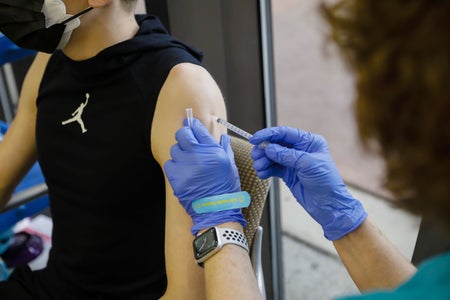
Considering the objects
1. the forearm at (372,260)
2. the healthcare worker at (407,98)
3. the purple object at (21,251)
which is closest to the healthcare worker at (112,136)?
the forearm at (372,260)

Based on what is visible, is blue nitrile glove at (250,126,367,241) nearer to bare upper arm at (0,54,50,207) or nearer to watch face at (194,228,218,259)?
watch face at (194,228,218,259)

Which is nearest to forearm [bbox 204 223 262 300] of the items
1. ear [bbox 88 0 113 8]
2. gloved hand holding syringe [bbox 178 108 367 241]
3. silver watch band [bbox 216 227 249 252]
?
silver watch band [bbox 216 227 249 252]

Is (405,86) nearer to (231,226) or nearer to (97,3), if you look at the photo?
(231,226)

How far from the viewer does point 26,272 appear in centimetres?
141

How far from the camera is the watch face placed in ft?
3.19

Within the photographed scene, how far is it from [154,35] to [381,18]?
0.77m

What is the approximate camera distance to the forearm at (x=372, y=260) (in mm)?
957

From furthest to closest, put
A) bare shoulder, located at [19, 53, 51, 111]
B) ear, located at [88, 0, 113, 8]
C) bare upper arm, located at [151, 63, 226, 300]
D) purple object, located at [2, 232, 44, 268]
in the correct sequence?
purple object, located at [2, 232, 44, 268] < bare shoulder, located at [19, 53, 51, 111] < ear, located at [88, 0, 113, 8] < bare upper arm, located at [151, 63, 226, 300]

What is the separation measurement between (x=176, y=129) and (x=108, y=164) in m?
0.23

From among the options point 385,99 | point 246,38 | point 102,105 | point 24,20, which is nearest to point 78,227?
point 102,105

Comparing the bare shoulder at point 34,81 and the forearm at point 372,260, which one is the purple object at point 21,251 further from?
the forearm at point 372,260

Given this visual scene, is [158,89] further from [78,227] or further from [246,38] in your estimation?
[246,38]

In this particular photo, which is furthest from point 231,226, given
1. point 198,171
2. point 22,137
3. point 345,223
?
point 22,137

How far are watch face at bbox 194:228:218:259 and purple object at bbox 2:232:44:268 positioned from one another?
131cm
